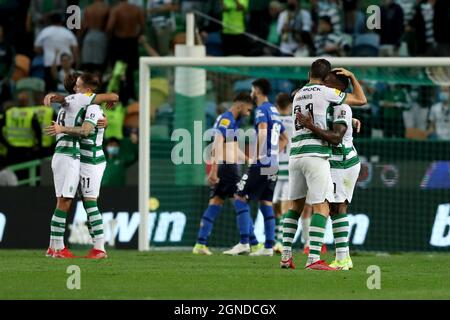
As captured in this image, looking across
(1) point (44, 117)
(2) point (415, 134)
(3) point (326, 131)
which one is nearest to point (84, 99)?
(3) point (326, 131)

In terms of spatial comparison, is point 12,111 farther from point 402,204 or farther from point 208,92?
point 402,204

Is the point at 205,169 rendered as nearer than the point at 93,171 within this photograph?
No

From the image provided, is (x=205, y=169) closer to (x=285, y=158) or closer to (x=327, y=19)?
(x=285, y=158)

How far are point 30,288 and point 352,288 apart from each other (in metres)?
3.13

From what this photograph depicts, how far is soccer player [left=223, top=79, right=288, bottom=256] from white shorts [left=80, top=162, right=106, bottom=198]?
287 centimetres

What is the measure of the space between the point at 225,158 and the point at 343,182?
448cm

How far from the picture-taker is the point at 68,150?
18.5m

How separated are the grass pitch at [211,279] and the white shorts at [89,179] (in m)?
0.92

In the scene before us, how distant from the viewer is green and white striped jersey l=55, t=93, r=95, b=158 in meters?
18.4

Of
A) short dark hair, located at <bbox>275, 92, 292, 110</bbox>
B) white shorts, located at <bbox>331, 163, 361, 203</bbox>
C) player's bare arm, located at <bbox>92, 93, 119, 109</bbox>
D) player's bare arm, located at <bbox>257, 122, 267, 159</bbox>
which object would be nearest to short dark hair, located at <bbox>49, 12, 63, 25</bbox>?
short dark hair, located at <bbox>275, 92, 292, 110</bbox>

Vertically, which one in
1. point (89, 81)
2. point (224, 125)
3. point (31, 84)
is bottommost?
point (224, 125)

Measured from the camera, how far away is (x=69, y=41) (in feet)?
91.7

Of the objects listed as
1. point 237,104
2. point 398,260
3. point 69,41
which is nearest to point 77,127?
point 237,104

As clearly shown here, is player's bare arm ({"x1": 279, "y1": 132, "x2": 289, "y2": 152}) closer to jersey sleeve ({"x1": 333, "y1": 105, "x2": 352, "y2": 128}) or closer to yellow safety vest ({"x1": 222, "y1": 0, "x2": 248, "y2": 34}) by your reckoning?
jersey sleeve ({"x1": 333, "y1": 105, "x2": 352, "y2": 128})
